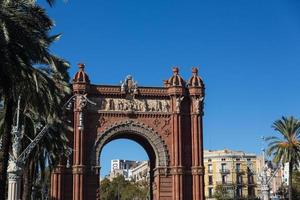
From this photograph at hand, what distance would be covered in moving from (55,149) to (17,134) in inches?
658

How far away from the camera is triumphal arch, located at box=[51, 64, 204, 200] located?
1993 inches

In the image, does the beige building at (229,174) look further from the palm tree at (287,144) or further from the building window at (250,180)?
the palm tree at (287,144)

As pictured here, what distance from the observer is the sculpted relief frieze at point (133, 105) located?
5225 centimetres

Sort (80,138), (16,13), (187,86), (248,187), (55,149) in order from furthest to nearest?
1. (248,187)
2. (187,86)
3. (80,138)
4. (55,149)
5. (16,13)

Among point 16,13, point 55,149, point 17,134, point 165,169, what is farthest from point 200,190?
point 16,13

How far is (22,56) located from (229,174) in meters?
88.9

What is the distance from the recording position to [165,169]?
51625mm

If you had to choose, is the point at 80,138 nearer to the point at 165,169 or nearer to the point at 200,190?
the point at 165,169

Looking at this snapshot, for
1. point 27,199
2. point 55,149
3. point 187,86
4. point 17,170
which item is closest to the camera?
point 17,170

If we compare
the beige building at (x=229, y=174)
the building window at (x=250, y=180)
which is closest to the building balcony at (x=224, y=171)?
the beige building at (x=229, y=174)

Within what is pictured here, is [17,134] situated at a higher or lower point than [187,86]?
lower

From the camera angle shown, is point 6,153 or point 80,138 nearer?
point 6,153

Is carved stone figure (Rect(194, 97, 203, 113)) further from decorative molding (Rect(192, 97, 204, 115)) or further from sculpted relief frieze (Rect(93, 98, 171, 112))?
sculpted relief frieze (Rect(93, 98, 171, 112))

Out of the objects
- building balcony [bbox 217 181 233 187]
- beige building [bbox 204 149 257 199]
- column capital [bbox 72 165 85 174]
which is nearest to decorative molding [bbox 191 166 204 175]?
column capital [bbox 72 165 85 174]
